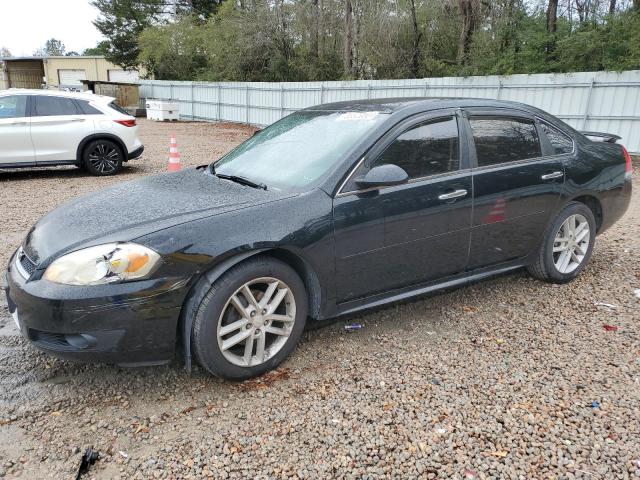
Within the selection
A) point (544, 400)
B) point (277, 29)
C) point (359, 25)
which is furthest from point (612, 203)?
point (277, 29)

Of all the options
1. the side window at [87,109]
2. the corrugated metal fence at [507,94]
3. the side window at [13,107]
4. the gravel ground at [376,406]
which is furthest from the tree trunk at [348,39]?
the gravel ground at [376,406]

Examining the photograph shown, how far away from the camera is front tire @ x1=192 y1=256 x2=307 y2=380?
277cm

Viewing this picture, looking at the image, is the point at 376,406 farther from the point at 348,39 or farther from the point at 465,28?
the point at 348,39

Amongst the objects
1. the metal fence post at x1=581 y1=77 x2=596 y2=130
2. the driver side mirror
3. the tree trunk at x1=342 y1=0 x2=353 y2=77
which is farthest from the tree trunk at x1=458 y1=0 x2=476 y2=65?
the driver side mirror

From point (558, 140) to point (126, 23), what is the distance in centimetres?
4777

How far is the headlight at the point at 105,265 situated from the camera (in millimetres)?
2605

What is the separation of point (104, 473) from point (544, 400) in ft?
7.61

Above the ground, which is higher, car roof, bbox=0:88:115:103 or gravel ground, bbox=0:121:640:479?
car roof, bbox=0:88:115:103

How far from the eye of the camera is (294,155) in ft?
11.8

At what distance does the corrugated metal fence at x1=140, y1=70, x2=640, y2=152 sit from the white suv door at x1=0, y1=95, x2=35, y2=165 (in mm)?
11439

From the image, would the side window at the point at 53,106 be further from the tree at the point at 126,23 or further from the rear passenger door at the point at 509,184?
the tree at the point at 126,23

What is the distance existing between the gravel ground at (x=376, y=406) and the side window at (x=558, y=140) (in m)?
1.38

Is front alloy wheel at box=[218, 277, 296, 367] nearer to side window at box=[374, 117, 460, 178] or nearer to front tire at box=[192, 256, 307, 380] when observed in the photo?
front tire at box=[192, 256, 307, 380]

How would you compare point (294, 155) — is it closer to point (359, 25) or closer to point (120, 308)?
point (120, 308)
